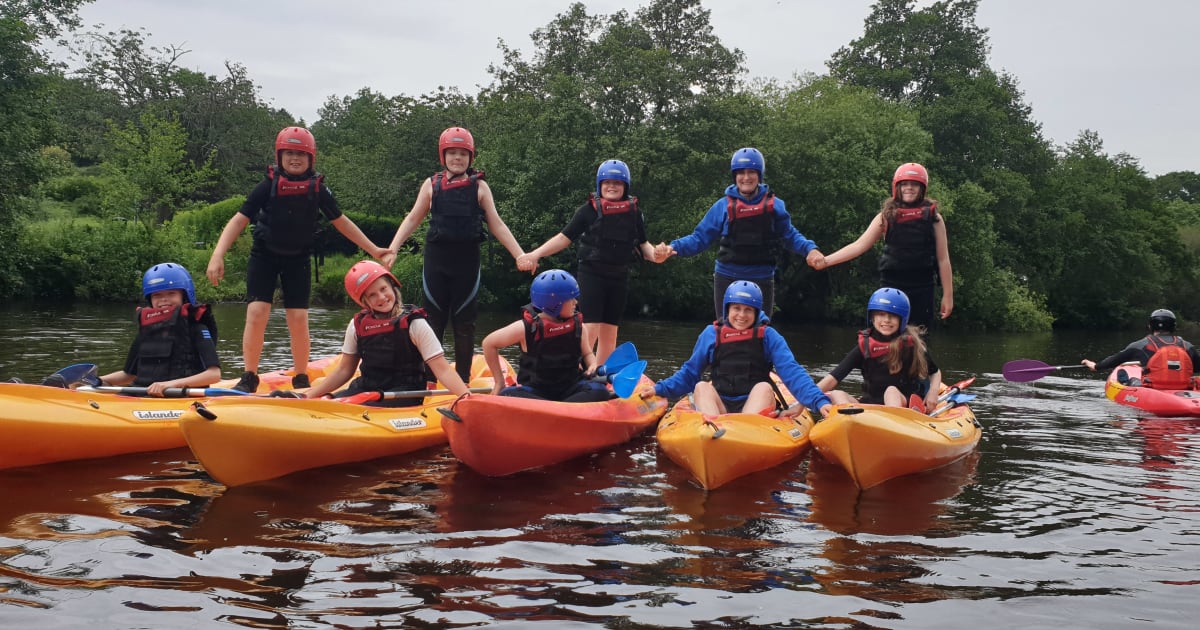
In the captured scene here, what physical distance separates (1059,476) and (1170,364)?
15.8 feet

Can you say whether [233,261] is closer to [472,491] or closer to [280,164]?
[280,164]

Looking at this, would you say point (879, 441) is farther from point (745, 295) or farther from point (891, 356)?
point (745, 295)

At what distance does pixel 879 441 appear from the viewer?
19.3ft

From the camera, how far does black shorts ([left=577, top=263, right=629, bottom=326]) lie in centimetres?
819

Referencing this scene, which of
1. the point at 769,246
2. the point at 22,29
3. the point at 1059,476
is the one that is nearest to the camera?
the point at 1059,476

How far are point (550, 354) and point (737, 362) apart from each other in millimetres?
1378

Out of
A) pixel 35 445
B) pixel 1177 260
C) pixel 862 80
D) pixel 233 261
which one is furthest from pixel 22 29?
pixel 1177 260

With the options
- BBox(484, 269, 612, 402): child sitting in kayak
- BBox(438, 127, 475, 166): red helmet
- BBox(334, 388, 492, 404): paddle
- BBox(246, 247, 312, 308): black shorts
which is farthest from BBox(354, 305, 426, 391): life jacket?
BBox(438, 127, 475, 166): red helmet

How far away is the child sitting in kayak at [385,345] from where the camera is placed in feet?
21.1

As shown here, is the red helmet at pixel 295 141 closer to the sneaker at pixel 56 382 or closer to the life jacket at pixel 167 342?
the life jacket at pixel 167 342

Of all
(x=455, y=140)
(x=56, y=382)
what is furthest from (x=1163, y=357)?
(x=56, y=382)

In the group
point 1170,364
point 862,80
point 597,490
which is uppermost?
point 862,80

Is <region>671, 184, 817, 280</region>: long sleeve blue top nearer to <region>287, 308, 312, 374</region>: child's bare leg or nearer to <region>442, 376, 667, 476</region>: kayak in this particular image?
<region>442, 376, 667, 476</region>: kayak

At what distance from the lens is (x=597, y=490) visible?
19.7 feet
